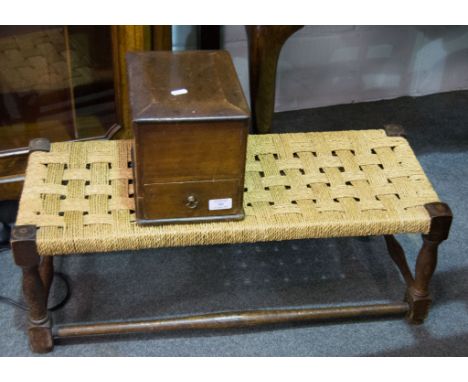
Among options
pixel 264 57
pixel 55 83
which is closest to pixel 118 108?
pixel 55 83

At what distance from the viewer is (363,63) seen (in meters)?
2.21

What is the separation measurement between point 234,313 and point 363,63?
1108 mm

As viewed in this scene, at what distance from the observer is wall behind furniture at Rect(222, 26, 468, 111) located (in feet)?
6.93

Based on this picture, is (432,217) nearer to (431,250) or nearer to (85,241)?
Result: (431,250)

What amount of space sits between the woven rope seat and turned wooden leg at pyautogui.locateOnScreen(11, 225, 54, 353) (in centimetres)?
2

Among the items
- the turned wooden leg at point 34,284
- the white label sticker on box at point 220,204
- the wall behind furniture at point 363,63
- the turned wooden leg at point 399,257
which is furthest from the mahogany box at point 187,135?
the wall behind furniture at point 363,63

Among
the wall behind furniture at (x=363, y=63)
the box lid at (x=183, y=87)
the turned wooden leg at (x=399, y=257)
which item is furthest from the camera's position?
the wall behind furniture at (x=363, y=63)

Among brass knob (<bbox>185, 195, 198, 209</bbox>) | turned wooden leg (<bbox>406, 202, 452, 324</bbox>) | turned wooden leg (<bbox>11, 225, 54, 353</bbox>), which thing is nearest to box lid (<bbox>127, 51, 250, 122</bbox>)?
brass knob (<bbox>185, 195, 198, 209</bbox>)

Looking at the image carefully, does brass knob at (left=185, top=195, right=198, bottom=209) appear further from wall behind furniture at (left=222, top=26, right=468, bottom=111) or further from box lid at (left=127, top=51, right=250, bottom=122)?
wall behind furniture at (left=222, top=26, right=468, bottom=111)

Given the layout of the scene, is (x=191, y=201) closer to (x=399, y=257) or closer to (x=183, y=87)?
(x=183, y=87)

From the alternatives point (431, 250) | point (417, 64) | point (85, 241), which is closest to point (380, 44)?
point (417, 64)

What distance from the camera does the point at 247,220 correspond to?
4.16 ft

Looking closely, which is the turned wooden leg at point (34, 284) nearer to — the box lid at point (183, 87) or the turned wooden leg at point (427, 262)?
the box lid at point (183, 87)

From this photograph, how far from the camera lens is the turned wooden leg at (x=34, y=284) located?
1.20 meters
